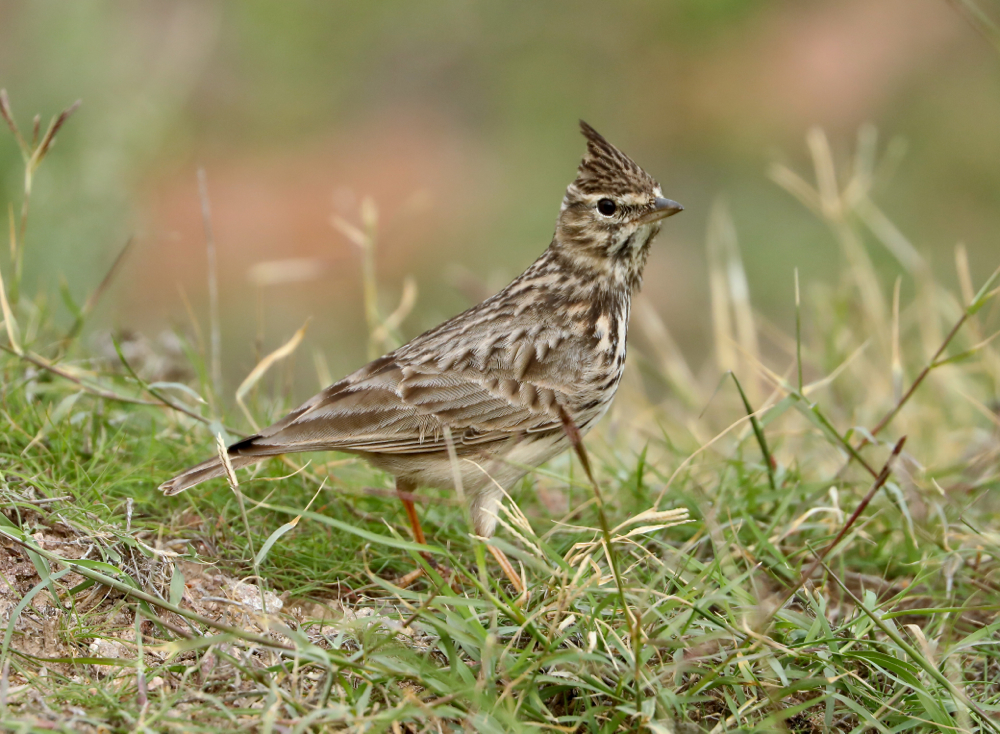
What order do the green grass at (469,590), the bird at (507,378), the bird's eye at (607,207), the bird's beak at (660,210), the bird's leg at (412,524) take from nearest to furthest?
the green grass at (469,590), the bird's leg at (412,524), the bird at (507,378), the bird's beak at (660,210), the bird's eye at (607,207)

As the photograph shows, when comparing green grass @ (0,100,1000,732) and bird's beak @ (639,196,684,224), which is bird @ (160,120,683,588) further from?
green grass @ (0,100,1000,732)

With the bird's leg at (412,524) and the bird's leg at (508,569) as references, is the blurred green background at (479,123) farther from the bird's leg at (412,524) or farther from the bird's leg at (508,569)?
the bird's leg at (508,569)

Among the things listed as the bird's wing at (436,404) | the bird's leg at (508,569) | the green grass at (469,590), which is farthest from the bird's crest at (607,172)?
the bird's leg at (508,569)

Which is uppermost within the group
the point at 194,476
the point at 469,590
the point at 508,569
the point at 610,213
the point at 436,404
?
the point at 610,213

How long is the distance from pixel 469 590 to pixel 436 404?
2.43 ft

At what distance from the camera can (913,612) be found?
308 centimetres

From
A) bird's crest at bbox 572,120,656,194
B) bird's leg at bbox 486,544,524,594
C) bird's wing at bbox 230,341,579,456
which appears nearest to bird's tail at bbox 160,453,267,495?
bird's wing at bbox 230,341,579,456

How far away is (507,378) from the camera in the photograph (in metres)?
4.17

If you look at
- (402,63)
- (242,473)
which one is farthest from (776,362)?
(402,63)

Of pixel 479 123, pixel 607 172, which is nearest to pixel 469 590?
pixel 607 172

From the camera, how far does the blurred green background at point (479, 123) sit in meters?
10.6

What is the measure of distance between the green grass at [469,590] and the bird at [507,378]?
19 centimetres

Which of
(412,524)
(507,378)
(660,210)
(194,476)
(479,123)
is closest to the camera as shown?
(194,476)

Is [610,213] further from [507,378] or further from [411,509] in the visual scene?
[411,509]
